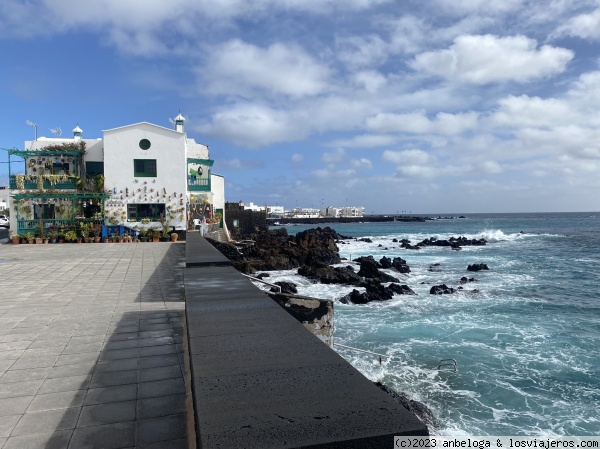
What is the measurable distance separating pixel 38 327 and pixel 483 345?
10431mm

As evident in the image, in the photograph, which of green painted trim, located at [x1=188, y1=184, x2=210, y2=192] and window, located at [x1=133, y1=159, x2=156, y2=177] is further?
green painted trim, located at [x1=188, y1=184, x2=210, y2=192]

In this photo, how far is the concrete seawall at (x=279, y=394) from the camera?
168 centimetres

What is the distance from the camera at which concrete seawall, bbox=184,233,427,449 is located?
1682 millimetres

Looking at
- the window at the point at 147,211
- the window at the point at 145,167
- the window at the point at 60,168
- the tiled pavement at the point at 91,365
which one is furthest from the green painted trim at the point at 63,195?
the tiled pavement at the point at 91,365

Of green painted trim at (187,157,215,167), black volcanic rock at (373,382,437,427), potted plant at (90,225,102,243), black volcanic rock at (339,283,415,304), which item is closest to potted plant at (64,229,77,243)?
potted plant at (90,225,102,243)

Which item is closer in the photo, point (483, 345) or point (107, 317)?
point (107, 317)

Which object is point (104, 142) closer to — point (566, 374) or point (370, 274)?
Result: point (370, 274)

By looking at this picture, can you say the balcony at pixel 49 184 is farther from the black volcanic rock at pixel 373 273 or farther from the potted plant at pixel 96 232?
the black volcanic rock at pixel 373 273

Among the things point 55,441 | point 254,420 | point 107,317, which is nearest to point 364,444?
point 254,420

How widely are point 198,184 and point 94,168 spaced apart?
6.22 meters

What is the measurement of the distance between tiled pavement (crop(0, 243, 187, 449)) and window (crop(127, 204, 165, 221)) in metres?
14.2

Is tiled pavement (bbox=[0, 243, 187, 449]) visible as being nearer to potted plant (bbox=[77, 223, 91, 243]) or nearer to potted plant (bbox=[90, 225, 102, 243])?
potted plant (bbox=[77, 223, 91, 243])

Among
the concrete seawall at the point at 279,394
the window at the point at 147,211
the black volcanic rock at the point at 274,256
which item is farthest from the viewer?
the window at the point at 147,211

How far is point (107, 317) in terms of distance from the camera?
681cm
